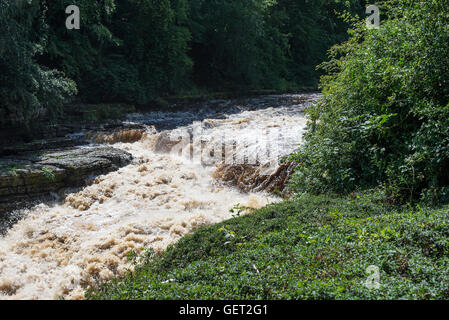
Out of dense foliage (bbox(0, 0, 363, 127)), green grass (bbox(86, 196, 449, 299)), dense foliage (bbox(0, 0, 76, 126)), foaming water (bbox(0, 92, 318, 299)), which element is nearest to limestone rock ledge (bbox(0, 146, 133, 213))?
foaming water (bbox(0, 92, 318, 299))

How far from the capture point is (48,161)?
929 centimetres

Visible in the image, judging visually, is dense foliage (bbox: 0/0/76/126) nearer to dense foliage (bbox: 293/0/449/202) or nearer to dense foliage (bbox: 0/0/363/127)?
dense foliage (bbox: 0/0/363/127)

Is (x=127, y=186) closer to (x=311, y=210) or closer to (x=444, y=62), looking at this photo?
(x=311, y=210)

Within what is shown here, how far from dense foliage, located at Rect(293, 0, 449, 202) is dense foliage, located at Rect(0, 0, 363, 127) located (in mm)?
8834

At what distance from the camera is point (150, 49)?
66.1ft

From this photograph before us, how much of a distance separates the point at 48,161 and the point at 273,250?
749 centimetres

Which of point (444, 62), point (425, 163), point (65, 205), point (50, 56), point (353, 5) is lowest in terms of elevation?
point (65, 205)

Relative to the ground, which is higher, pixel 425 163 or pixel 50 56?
pixel 50 56

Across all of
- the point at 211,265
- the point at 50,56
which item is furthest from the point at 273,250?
the point at 50,56

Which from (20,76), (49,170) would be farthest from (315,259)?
(20,76)

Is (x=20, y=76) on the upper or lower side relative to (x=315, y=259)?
upper

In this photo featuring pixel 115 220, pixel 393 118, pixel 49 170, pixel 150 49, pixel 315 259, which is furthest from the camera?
pixel 150 49

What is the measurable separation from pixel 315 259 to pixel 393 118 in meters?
2.89

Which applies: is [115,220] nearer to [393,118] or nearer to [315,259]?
[315,259]
